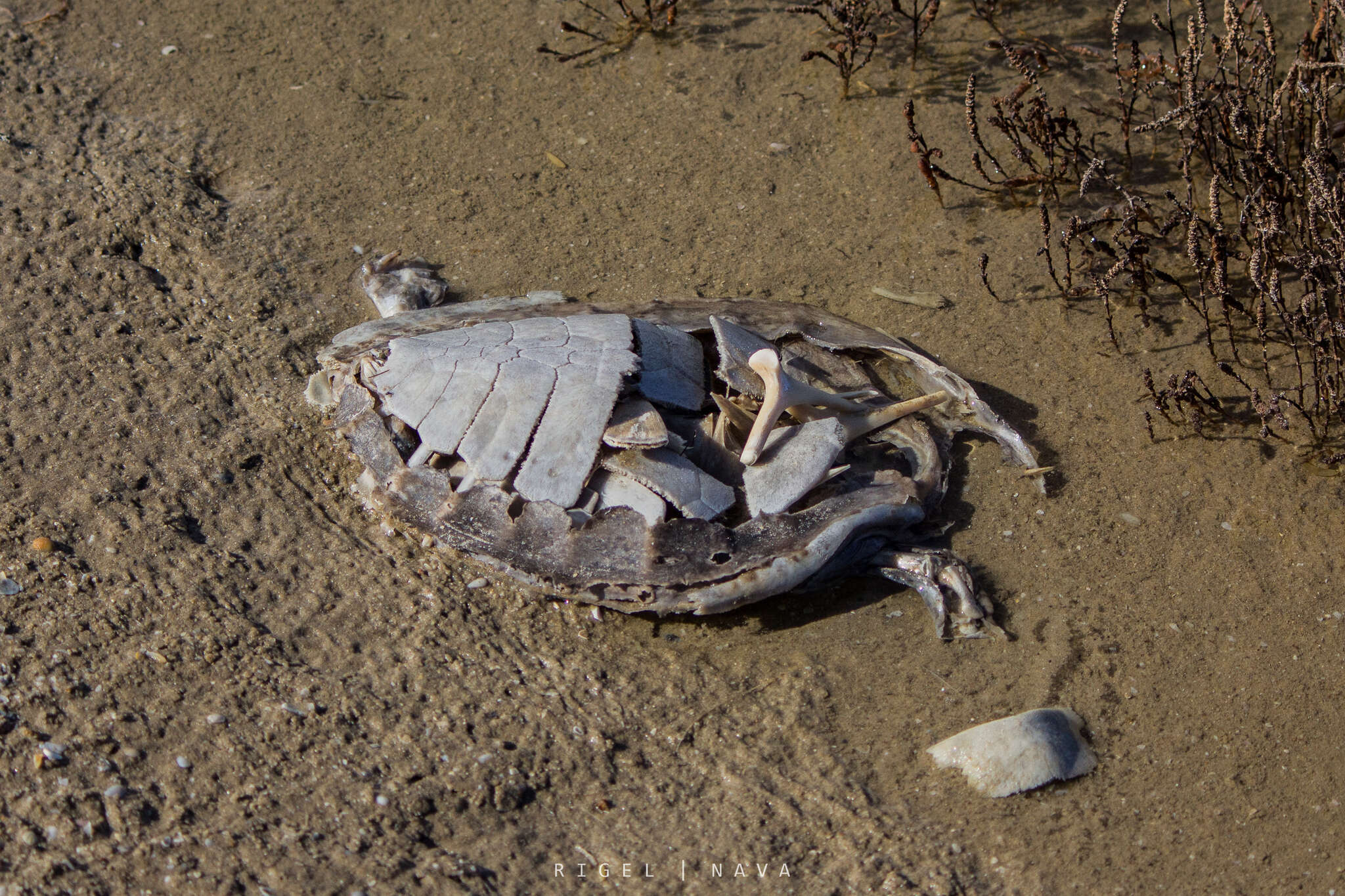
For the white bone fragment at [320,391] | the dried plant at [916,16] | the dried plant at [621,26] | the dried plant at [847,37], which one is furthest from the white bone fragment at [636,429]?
the dried plant at [916,16]

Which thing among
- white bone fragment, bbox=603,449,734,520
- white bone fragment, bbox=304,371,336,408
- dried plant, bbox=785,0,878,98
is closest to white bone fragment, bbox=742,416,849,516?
white bone fragment, bbox=603,449,734,520

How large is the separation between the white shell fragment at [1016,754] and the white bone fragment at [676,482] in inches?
46.5

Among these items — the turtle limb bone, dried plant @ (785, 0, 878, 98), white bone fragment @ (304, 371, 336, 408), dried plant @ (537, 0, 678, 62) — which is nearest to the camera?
the turtle limb bone

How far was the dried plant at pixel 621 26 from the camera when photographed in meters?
6.21

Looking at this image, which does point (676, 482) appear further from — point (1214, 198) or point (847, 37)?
point (847, 37)

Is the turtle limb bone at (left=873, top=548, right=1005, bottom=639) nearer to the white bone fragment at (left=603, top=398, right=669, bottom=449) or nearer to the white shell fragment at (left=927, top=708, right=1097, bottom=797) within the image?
the white shell fragment at (left=927, top=708, right=1097, bottom=797)

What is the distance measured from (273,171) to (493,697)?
3.37 meters

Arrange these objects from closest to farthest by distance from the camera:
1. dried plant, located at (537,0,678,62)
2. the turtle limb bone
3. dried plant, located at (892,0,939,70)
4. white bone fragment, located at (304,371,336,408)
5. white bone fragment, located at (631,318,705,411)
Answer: the turtle limb bone
white bone fragment, located at (631,318,705,411)
white bone fragment, located at (304,371,336,408)
dried plant, located at (892,0,939,70)
dried plant, located at (537,0,678,62)

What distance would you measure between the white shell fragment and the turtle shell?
2.62 ft

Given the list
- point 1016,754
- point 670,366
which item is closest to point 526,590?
point 670,366

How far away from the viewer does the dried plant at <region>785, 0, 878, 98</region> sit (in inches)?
231

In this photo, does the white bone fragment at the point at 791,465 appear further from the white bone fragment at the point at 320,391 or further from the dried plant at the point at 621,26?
the dried plant at the point at 621,26

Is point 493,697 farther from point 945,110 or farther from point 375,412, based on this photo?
point 945,110

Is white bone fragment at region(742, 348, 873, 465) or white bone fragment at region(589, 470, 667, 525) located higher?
white bone fragment at region(742, 348, 873, 465)
